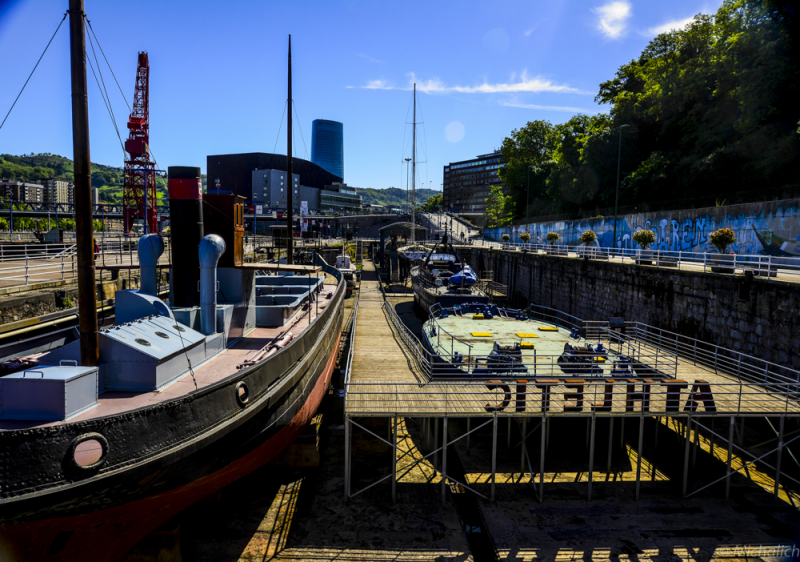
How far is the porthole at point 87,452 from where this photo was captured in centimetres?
631

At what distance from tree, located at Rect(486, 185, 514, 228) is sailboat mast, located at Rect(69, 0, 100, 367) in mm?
78163

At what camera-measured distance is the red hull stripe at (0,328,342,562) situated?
6.19 m

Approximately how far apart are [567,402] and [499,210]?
96.5 meters

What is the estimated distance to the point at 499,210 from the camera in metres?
105

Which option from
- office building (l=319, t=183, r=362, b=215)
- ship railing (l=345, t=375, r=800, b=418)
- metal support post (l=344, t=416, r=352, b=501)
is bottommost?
metal support post (l=344, t=416, r=352, b=501)

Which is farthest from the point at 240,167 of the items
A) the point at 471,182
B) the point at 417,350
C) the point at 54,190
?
the point at 417,350

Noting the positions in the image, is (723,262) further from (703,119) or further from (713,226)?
(703,119)

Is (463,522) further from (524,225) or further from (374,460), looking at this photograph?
(524,225)

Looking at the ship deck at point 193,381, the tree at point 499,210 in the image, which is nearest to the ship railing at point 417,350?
the ship deck at point 193,381

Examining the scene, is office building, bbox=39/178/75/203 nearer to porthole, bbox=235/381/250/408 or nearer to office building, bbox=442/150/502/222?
office building, bbox=442/150/502/222

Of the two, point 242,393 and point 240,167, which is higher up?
point 240,167

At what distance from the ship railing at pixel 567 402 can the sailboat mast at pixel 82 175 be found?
215 inches

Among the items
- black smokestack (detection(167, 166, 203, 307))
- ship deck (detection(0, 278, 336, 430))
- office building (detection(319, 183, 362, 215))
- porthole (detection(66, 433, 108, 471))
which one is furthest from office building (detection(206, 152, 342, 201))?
porthole (detection(66, 433, 108, 471))

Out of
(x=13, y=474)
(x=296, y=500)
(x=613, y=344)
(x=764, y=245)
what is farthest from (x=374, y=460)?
(x=764, y=245)
